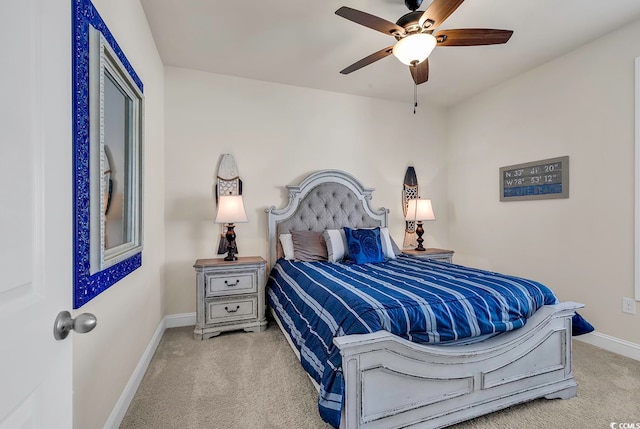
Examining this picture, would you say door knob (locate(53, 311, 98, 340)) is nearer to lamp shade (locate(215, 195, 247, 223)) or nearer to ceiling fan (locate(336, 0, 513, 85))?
ceiling fan (locate(336, 0, 513, 85))

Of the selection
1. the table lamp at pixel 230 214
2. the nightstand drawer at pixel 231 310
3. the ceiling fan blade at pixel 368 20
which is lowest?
the nightstand drawer at pixel 231 310

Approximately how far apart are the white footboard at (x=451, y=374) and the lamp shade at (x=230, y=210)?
188 centimetres

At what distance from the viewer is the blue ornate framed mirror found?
1174 mm

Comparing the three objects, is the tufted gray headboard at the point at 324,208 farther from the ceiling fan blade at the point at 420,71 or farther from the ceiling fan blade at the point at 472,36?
the ceiling fan blade at the point at 472,36

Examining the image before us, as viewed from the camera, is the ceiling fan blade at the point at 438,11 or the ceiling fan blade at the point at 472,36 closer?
the ceiling fan blade at the point at 438,11

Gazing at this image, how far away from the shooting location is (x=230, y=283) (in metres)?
2.95

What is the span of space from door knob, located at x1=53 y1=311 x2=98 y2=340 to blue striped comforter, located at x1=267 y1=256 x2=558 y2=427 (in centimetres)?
110

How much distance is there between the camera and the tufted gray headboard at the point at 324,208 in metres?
3.45

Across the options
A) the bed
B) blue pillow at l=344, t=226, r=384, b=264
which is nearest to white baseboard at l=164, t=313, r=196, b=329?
the bed

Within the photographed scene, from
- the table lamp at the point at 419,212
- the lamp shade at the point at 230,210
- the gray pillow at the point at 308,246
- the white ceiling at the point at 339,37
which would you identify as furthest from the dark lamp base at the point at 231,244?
the table lamp at the point at 419,212

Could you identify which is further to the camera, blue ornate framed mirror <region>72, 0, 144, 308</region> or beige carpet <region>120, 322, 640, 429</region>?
beige carpet <region>120, 322, 640, 429</region>

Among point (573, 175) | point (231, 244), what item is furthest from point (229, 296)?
point (573, 175)

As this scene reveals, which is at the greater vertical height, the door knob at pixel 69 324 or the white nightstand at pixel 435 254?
the door knob at pixel 69 324

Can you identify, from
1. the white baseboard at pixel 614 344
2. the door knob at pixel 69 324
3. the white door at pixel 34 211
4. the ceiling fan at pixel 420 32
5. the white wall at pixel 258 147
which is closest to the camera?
the white door at pixel 34 211
